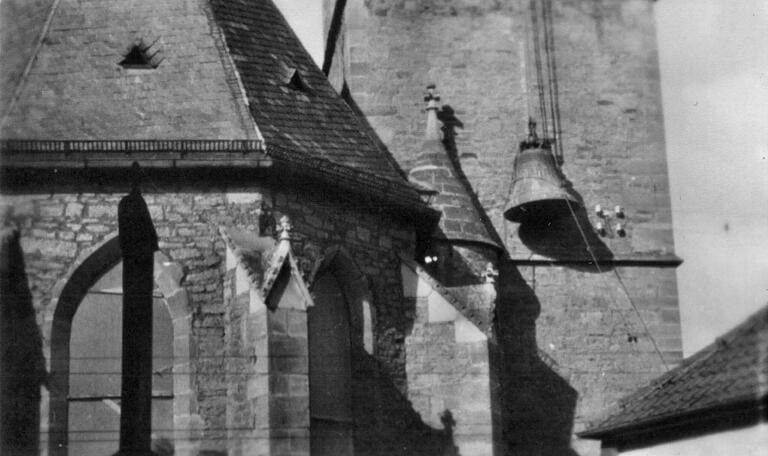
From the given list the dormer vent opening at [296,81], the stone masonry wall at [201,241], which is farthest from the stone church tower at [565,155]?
the stone masonry wall at [201,241]

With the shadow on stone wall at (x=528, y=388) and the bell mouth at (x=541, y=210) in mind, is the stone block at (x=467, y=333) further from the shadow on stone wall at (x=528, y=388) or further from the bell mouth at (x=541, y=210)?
the bell mouth at (x=541, y=210)

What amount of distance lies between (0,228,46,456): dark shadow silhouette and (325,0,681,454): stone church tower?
21.1 ft

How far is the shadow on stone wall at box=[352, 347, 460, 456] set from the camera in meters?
17.5

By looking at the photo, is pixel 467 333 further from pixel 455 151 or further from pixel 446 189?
pixel 455 151

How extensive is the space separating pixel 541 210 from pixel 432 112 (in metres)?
2.03

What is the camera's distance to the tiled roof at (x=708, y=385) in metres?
13.4

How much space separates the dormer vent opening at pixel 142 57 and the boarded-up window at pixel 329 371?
326 cm

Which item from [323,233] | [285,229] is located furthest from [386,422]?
[285,229]

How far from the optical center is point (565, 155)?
74.1ft

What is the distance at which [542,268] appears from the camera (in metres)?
21.8

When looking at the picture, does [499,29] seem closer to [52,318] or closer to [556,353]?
[556,353]

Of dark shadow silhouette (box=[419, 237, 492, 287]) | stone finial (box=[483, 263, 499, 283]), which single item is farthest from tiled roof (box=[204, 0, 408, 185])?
stone finial (box=[483, 263, 499, 283])

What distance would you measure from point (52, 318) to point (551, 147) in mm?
8777

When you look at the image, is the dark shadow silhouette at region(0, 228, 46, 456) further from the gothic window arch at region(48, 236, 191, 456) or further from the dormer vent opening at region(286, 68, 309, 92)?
the dormer vent opening at region(286, 68, 309, 92)
